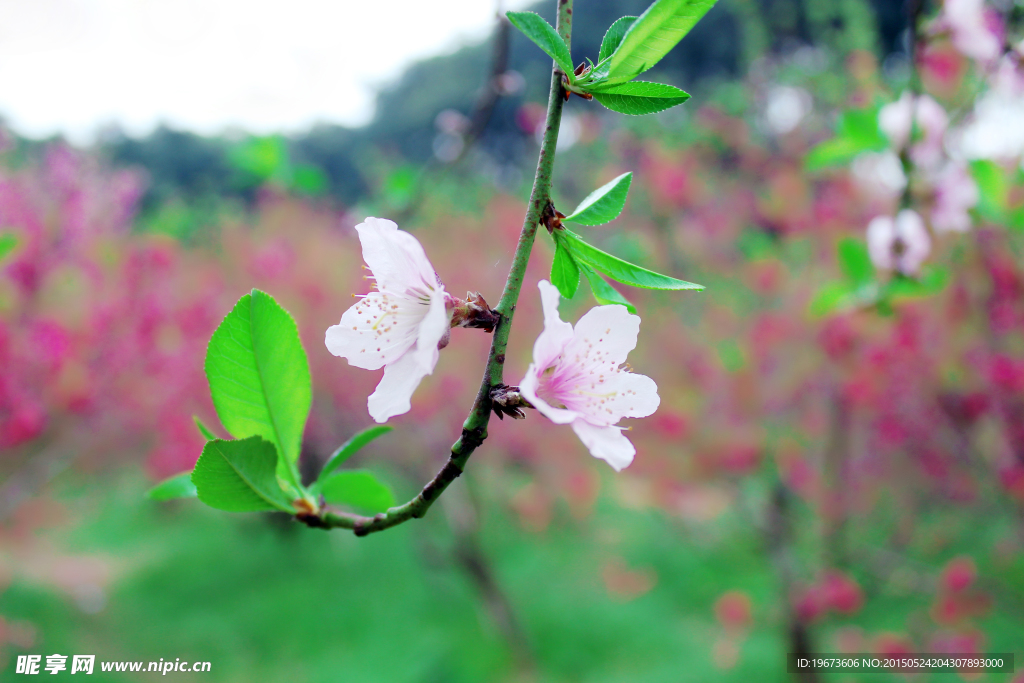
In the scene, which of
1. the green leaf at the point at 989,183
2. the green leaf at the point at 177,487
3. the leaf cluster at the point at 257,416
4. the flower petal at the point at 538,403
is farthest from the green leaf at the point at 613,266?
the green leaf at the point at 989,183

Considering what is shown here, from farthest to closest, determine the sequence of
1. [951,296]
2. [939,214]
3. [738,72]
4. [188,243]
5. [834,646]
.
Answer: [738,72]
[188,243]
[834,646]
[951,296]
[939,214]

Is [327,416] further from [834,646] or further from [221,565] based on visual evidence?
[834,646]

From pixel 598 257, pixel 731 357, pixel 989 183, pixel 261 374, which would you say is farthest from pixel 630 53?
pixel 731 357

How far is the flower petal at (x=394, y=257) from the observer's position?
51cm

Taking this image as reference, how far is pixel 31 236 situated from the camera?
2693 millimetres

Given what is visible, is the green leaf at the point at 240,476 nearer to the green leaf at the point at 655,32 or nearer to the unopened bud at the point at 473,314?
the unopened bud at the point at 473,314

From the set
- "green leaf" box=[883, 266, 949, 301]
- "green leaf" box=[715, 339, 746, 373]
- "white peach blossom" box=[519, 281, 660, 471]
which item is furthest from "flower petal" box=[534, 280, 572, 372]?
"green leaf" box=[715, 339, 746, 373]

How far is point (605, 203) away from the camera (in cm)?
48

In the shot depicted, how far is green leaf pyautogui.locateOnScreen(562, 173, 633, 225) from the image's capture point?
48 centimetres

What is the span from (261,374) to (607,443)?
0.98 ft

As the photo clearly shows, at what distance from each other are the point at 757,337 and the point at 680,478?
91 cm

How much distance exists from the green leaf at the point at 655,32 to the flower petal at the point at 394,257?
22cm

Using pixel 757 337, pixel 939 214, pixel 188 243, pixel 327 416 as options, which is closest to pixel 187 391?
pixel 327 416

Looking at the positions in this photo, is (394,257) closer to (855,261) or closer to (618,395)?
(618,395)
